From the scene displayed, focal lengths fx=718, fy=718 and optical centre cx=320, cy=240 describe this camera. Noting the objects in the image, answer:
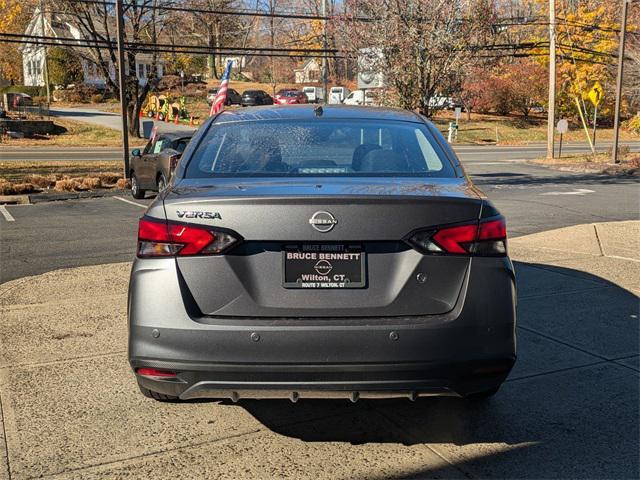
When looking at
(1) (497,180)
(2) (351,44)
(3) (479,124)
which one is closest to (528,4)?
(3) (479,124)

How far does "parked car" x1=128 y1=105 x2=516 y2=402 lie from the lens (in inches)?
123

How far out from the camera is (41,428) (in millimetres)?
3900

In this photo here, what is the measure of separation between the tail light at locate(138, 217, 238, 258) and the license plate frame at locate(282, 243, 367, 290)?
28 centimetres

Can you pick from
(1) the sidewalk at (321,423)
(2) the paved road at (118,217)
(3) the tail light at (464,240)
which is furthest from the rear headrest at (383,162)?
(2) the paved road at (118,217)

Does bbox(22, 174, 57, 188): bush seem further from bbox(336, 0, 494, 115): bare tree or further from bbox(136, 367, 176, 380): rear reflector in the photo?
bbox(136, 367, 176, 380): rear reflector

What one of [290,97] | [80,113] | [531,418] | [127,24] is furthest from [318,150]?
[290,97]

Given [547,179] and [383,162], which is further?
[547,179]

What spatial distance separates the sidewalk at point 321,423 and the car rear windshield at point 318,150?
1.39 m

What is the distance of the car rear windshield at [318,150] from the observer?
12.8 ft

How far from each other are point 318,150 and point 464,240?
1288mm

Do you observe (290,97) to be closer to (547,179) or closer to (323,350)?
(547,179)

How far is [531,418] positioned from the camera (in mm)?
4039

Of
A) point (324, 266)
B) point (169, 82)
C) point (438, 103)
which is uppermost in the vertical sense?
point (169, 82)

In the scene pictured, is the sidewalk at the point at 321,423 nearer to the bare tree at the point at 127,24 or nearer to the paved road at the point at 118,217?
the paved road at the point at 118,217
